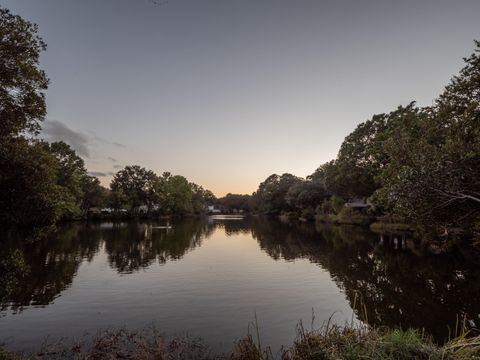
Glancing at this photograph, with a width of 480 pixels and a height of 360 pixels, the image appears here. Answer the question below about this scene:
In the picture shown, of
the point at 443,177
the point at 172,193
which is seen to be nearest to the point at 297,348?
the point at 443,177

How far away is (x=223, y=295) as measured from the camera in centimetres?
1798

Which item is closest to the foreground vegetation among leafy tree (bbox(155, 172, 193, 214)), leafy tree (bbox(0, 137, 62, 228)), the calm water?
the calm water

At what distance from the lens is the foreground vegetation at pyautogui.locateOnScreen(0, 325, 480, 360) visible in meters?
6.12

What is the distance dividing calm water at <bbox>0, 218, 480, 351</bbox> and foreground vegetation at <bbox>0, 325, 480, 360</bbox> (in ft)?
3.47

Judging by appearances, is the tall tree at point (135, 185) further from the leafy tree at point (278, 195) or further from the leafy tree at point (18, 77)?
the leafy tree at point (18, 77)

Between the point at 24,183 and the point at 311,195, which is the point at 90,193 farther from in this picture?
the point at 24,183

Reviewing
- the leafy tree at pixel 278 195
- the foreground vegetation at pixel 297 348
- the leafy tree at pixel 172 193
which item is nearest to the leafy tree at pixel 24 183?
the foreground vegetation at pixel 297 348

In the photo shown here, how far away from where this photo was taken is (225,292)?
1867cm

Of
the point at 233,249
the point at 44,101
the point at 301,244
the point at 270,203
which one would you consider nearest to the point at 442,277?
the point at 301,244

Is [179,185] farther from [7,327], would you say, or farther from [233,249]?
[7,327]

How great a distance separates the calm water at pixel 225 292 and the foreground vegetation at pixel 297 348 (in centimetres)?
106

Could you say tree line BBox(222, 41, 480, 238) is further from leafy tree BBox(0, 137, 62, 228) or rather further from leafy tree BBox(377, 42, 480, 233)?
leafy tree BBox(0, 137, 62, 228)

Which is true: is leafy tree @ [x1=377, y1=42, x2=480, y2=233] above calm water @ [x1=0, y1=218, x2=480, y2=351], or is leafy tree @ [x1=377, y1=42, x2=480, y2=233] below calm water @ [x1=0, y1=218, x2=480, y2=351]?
above

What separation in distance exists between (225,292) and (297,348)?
1088cm
